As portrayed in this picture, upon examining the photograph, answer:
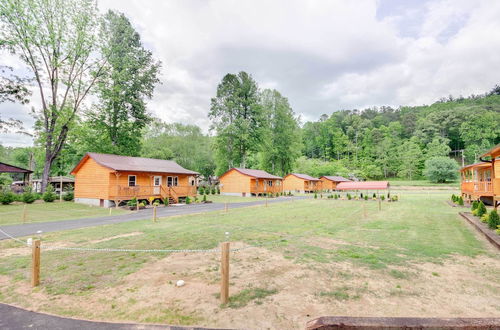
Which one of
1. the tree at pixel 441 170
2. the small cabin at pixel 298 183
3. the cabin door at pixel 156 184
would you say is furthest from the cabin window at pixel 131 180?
the tree at pixel 441 170

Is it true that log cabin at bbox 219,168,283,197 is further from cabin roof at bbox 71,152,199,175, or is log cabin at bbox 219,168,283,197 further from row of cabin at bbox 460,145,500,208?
row of cabin at bbox 460,145,500,208

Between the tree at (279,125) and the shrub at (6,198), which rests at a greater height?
the tree at (279,125)

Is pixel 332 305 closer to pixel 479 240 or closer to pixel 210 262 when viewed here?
pixel 210 262

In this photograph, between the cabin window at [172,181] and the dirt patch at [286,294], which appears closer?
the dirt patch at [286,294]

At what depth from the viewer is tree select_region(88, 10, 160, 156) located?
28.3 meters

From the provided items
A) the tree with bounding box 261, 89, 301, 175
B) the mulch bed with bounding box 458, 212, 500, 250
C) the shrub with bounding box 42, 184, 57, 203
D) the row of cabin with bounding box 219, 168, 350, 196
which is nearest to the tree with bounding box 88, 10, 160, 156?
the shrub with bounding box 42, 184, 57, 203

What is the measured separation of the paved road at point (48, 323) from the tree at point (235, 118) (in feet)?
120

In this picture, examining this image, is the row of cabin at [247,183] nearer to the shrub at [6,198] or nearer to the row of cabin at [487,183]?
the row of cabin at [487,183]

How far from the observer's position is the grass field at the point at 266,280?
3.99 metres

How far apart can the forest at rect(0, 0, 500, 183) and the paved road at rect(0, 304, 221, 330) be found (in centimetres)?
2536

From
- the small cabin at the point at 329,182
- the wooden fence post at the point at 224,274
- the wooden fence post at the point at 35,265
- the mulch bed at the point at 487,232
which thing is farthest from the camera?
the small cabin at the point at 329,182

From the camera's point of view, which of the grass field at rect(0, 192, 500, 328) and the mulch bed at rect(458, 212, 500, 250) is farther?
the mulch bed at rect(458, 212, 500, 250)

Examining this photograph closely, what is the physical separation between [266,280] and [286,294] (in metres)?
0.75

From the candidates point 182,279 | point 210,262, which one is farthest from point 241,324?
point 210,262
